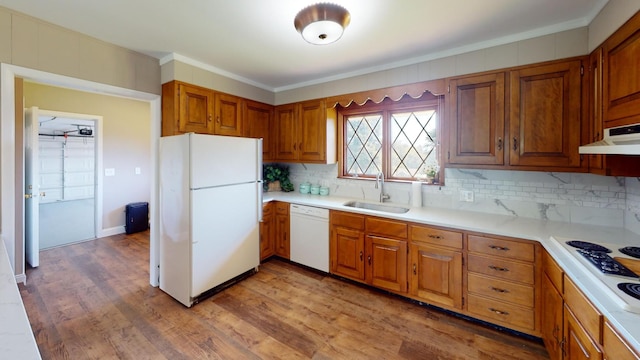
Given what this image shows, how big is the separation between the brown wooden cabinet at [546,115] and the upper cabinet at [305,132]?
1.90 m

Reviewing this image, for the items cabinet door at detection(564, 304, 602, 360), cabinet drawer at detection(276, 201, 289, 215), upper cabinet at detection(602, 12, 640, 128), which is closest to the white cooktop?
cabinet door at detection(564, 304, 602, 360)

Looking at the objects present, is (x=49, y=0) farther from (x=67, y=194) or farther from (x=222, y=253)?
(x=67, y=194)

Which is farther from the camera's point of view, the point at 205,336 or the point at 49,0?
the point at 205,336

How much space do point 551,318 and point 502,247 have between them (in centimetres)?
49

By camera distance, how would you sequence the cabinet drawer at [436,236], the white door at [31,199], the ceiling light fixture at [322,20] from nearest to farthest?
the ceiling light fixture at [322,20] → the cabinet drawer at [436,236] → the white door at [31,199]

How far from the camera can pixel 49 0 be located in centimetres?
171

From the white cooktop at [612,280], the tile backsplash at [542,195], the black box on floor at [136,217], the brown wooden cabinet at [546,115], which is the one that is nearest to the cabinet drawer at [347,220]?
the tile backsplash at [542,195]

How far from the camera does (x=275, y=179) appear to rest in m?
3.92

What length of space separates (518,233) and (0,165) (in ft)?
12.7

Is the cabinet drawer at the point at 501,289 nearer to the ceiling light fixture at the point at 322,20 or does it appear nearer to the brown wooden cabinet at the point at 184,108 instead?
the ceiling light fixture at the point at 322,20

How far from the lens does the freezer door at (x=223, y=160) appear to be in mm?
2312

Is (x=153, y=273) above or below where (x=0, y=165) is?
below

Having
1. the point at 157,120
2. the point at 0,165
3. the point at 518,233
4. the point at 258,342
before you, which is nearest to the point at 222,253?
the point at 258,342

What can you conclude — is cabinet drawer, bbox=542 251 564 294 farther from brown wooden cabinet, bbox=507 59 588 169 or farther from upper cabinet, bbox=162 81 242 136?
upper cabinet, bbox=162 81 242 136
